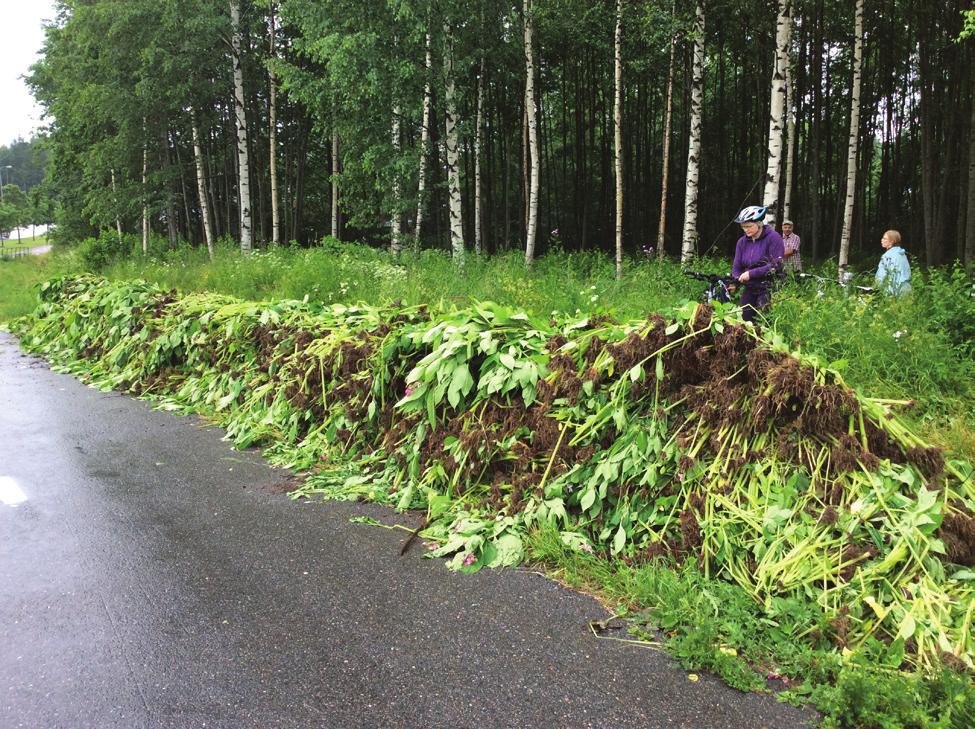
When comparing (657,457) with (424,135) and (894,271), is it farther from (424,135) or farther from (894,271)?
(424,135)

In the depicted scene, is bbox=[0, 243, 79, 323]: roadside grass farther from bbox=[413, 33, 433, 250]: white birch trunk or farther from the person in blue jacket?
the person in blue jacket

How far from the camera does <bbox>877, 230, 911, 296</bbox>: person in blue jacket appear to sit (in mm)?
8250

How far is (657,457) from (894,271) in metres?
6.53

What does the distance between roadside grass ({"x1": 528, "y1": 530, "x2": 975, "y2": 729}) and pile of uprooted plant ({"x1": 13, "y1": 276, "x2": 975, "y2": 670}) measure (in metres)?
0.10

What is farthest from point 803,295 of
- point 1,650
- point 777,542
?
point 1,650

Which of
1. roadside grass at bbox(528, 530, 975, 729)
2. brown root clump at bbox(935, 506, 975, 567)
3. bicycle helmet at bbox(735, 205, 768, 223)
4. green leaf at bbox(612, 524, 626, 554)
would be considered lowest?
roadside grass at bbox(528, 530, 975, 729)

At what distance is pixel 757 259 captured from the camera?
7.75 m

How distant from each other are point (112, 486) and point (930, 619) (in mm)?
5657

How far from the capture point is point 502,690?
2.84 meters

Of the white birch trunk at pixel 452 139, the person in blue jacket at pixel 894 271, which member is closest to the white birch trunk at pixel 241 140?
the white birch trunk at pixel 452 139

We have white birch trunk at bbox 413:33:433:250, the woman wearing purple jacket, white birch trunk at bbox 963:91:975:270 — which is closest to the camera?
the woman wearing purple jacket

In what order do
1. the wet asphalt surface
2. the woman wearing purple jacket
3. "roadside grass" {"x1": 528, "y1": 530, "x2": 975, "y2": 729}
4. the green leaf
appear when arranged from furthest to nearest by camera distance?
the woman wearing purple jacket, the green leaf, the wet asphalt surface, "roadside grass" {"x1": 528, "y1": 530, "x2": 975, "y2": 729}

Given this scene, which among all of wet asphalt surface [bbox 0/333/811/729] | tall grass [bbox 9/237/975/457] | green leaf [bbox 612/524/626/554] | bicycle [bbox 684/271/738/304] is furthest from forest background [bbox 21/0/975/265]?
wet asphalt surface [bbox 0/333/811/729]

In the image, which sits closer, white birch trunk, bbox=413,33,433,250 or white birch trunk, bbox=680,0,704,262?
white birch trunk, bbox=680,0,704,262
